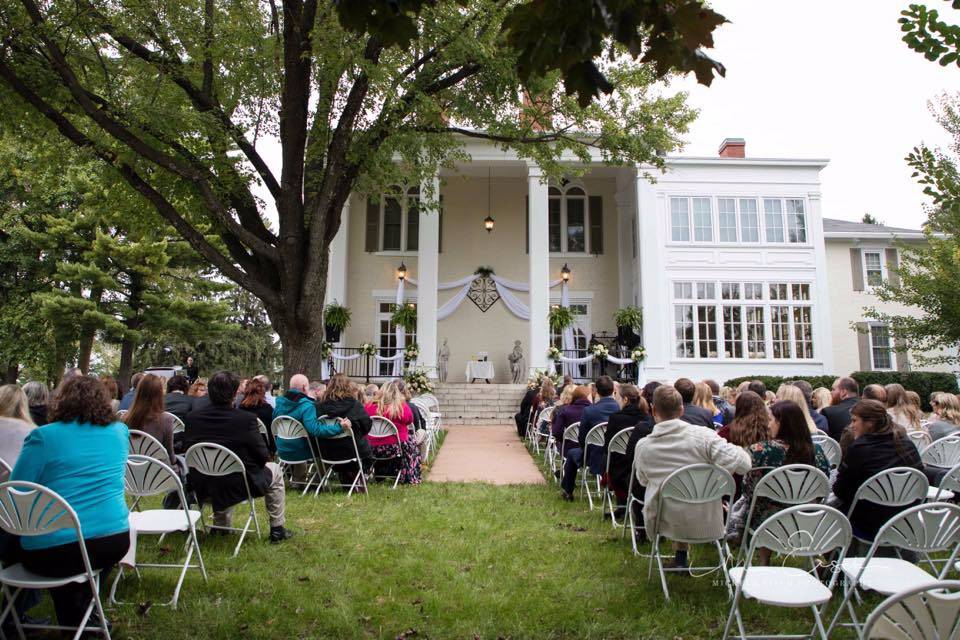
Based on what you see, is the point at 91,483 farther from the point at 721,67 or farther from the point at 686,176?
the point at 686,176

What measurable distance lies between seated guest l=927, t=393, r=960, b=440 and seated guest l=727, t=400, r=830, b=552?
2.67 metres

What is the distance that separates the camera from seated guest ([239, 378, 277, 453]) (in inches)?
281

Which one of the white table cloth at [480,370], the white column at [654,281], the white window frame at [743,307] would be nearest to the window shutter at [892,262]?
the white window frame at [743,307]

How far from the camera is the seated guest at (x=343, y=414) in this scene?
6.63 m

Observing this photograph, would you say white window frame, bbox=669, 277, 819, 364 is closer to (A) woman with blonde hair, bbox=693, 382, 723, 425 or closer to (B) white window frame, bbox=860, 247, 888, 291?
(B) white window frame, bbox=860, 247, 888, 291

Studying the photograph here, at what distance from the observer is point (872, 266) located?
21.4 m

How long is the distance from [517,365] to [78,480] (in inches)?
655

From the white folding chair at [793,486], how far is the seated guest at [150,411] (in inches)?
173

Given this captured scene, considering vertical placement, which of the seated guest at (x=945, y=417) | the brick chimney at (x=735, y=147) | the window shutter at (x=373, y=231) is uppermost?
the brick chimney at (x=735, y=147)

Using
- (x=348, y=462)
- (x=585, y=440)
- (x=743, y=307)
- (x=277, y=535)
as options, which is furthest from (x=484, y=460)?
(x=743, y=307)

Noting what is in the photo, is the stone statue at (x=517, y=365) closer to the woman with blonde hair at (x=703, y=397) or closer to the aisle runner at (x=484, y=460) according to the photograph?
the aisle runner at (x=484, y=460)

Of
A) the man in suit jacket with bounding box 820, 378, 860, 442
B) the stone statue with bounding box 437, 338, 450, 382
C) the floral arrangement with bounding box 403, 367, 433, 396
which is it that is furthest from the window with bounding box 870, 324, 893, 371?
the man in suit jacket with bounding box 820, 378, 860, 442

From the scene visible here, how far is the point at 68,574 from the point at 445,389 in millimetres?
14151

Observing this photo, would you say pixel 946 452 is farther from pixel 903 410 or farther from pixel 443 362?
pixel 443 362
